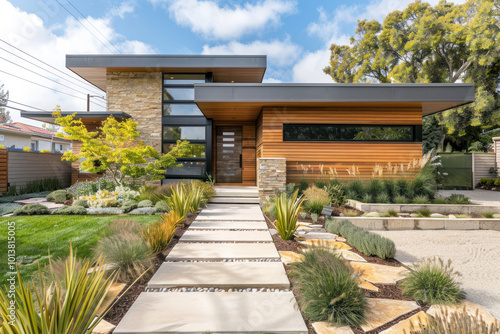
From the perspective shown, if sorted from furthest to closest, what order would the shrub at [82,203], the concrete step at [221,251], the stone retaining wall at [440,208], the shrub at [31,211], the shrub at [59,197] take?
1. the shrub at [59,197]
2. the shrub at [82,203]
3. the stone retaining wall at [440,208]
4. the shrub at [31,211]
5. the concrete step at [221,251]

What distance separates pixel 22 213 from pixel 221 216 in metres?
4.30

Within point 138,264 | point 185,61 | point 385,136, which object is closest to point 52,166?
point 185,61

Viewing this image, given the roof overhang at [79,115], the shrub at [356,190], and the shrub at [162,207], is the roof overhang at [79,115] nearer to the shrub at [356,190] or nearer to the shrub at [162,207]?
the shrub at [162,207]

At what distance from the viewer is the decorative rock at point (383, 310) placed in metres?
1.85

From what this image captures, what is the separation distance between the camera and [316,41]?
19.8 meters

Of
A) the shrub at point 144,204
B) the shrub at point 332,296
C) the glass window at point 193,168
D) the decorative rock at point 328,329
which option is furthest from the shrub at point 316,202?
the glass window at point 193,168

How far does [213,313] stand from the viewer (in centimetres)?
194

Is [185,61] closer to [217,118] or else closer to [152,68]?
[152,68]

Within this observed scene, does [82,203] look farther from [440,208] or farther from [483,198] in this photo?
[483,198]

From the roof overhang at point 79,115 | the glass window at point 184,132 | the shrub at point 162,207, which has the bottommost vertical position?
the shrub at point 162,207

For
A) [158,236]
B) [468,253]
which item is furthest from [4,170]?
[468,253]

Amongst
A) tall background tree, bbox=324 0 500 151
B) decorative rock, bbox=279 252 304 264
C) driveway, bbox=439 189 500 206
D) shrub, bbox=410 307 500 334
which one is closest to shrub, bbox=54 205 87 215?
decorative rock, bbox=279 252 304 264

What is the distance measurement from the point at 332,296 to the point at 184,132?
30.0ft

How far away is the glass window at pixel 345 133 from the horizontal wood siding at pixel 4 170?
30.5 ft
